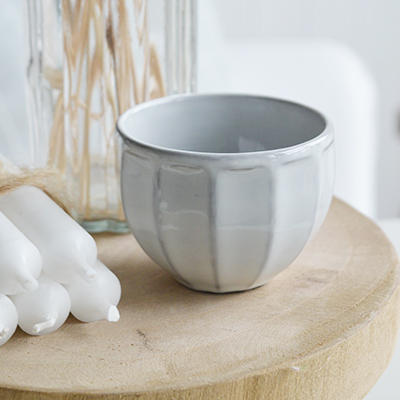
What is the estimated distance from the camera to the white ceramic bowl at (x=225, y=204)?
29 centimetres

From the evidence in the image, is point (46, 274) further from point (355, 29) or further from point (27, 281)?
point (355, 29)

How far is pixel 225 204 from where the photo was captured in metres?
0.29

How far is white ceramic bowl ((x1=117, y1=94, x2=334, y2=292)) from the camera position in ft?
0.94

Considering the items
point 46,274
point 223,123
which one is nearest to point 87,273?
point 46,274

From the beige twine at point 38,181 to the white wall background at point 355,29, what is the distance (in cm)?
69

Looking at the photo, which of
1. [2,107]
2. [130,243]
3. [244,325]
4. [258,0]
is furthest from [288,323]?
[258,0]

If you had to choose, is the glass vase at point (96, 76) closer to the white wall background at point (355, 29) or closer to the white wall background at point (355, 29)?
the white wall background at point (355, 29)

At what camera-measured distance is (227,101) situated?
1.29 ft

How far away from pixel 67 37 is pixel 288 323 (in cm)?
25

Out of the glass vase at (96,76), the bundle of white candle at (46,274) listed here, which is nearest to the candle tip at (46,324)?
the bundle of white candle at (46,274)

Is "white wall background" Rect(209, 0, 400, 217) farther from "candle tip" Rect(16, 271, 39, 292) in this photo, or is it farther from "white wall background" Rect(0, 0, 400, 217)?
"candle tip" Rect(16, 271, 39, 292)

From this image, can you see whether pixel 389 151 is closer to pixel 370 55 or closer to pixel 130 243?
pixel 370 55

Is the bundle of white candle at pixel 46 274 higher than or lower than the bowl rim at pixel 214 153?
lower

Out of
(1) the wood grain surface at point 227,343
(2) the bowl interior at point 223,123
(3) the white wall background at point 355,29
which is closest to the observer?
(1) the wood grain surface at point 227,343
